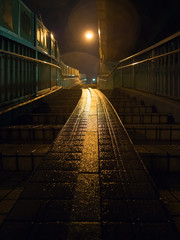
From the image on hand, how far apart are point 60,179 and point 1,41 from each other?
361 cm

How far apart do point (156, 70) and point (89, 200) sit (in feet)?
14.3

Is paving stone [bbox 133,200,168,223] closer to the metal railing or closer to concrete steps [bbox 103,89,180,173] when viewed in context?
concrete steps [bbox 103,89,180,173]

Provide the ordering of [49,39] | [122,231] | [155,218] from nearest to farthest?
[122,231], [155,218], [49,39]

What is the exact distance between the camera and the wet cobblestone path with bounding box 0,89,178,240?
3.76 feet

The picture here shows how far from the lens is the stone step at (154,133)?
10.6 ft

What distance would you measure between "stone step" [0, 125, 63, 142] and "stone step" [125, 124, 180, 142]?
1268 mm

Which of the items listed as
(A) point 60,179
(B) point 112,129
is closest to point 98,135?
(B) point 112,129

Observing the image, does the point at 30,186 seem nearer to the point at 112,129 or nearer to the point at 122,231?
the point at 122,231

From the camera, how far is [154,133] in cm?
327

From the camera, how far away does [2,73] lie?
4078 mm

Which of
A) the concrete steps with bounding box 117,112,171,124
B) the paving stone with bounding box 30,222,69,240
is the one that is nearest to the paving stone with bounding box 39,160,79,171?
the paving stone with bounding box 30,222,69,240

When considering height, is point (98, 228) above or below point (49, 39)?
below

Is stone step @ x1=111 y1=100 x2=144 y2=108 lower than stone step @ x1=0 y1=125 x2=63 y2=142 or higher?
higher

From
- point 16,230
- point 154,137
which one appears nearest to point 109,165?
point 16,230
